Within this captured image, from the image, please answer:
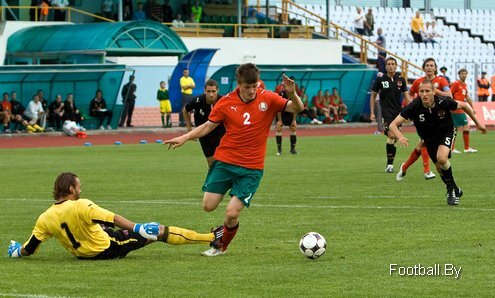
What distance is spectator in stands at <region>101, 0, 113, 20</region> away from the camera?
5178 cm

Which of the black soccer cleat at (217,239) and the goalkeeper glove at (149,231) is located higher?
the goalkeeper glove at (149,231)

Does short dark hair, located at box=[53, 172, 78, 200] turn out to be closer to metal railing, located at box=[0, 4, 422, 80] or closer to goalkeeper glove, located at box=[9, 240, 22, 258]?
goalkeeper glove, located at box=[9, 240, 22, 258]

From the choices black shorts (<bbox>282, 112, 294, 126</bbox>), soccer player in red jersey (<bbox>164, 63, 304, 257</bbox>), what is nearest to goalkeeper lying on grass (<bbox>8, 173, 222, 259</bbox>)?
soccer player in red jersey (<bbox>164, 63, 304, 257</bbox>)

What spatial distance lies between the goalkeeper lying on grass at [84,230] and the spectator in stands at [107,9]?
135 ft

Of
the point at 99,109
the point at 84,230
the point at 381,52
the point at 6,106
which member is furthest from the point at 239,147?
the point at 381,52

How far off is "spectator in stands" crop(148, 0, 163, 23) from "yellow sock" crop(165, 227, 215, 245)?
4171 centimetres

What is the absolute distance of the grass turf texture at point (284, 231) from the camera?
9.54 m

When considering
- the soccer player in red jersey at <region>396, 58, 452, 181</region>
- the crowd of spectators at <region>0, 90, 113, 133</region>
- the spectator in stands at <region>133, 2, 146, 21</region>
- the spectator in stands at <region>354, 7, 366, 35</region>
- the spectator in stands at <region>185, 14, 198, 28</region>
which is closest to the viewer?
the soccer player in red jersey at <region>396, 58, 452, 181</region>

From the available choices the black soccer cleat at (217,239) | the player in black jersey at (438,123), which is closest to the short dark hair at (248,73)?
the black soccer cleat at (217,239)

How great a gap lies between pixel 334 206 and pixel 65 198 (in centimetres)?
586

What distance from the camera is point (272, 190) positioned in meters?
19.5

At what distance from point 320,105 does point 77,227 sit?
3688 centimetres

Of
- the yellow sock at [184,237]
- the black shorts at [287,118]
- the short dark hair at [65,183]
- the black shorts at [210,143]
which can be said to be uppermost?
the short dark hair at [65,183]

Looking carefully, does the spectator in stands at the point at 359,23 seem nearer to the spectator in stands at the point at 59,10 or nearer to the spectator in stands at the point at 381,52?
the spectator in stands at the point at 381,52
